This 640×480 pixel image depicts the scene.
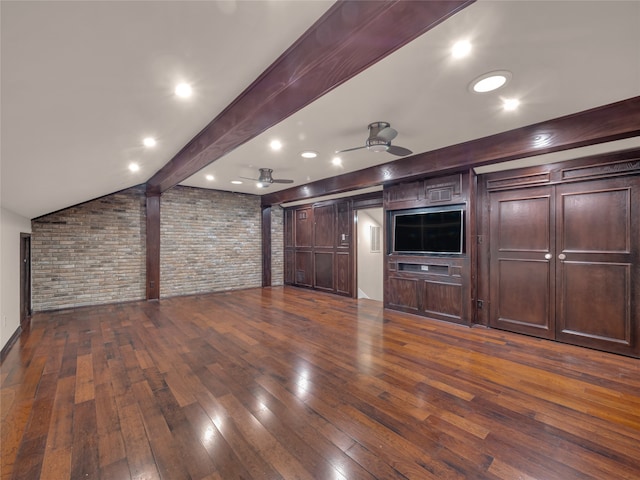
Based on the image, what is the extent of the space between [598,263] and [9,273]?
6.90 meters

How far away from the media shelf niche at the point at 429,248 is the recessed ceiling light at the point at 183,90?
3538mm

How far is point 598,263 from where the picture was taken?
10.4 ft

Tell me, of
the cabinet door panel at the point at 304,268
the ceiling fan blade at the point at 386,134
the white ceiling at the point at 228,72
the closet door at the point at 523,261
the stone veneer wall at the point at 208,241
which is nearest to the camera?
the white ceiling at the point at 228,72

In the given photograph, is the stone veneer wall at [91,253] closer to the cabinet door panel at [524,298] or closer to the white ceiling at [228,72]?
the white ceiling at [228,72]

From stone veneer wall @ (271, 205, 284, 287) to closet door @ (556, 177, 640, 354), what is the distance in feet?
19.6

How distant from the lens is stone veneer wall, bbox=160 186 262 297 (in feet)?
20.0

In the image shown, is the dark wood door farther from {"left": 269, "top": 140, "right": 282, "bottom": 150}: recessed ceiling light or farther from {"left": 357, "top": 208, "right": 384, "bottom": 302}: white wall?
{"left": 357, "top": 208, "right": 384, "bottom": 302}: white wall

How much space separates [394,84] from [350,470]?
2465 millimetres

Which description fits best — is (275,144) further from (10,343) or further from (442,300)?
(10,343)

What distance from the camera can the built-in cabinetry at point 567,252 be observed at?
3.03 metres

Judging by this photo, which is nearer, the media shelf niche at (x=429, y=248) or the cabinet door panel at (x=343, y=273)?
the media shelf niche at (x=429, y=248)

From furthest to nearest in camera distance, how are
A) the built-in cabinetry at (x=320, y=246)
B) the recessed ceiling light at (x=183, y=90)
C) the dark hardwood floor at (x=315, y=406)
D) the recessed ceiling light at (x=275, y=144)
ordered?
the built-in cabinetry at (x=320, y=246), the recessed ceiling light at (x=275, y=144), the recessed ceiling light at (x=183, y=90), the dark hardwood floor at (x=315, y=406)

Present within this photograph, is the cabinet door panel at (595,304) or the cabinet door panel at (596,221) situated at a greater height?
the cabinet door panel at (596,221)

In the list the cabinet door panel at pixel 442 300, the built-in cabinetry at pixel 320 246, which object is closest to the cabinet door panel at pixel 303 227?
the built-in cabinetry at pixel 320 246
